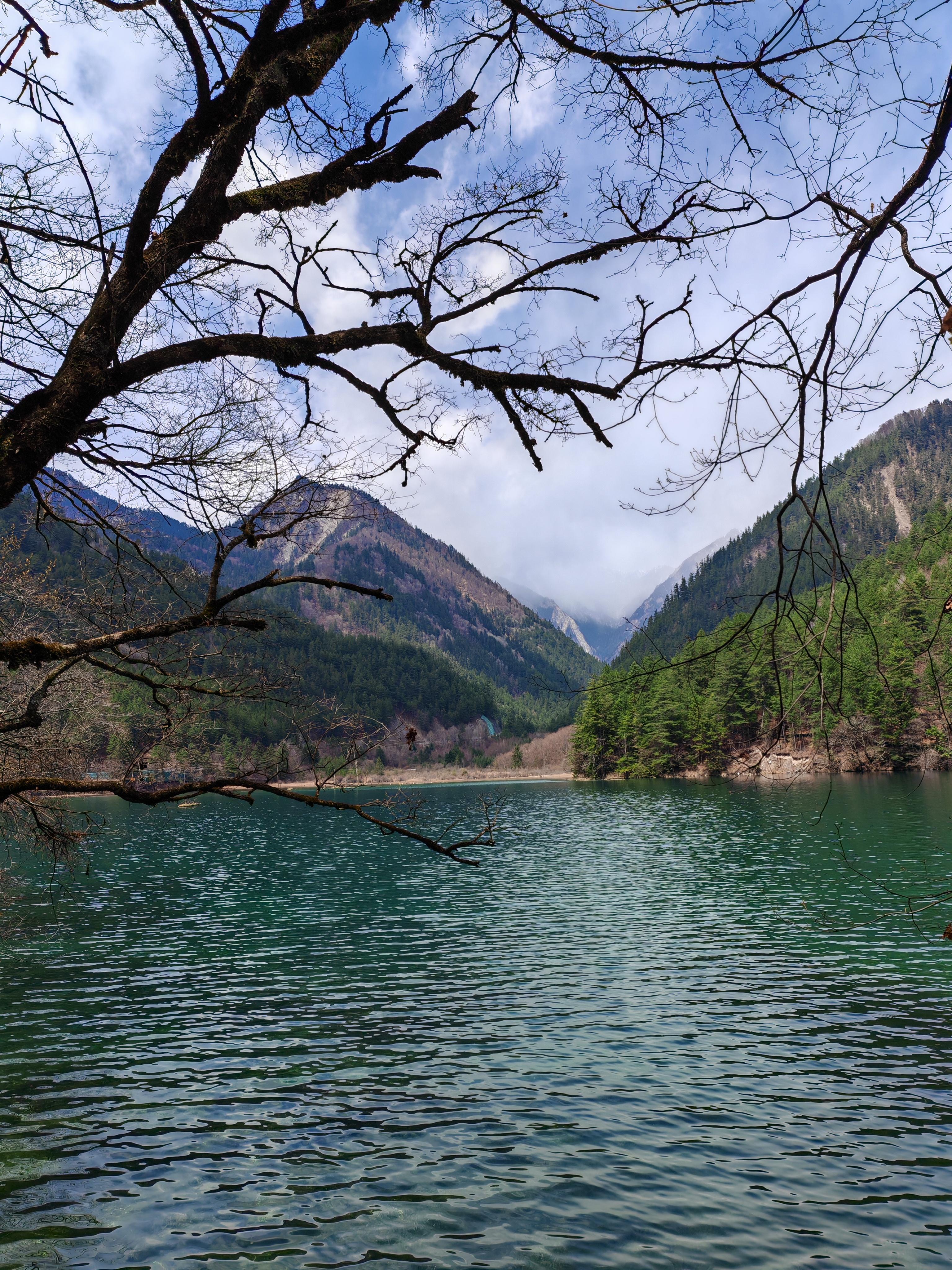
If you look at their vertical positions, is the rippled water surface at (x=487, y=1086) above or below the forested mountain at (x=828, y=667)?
below

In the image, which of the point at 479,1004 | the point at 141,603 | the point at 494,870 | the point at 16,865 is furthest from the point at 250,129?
the point at 16,865

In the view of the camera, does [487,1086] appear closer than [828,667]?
No

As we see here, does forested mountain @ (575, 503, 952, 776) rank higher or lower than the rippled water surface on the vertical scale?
higher

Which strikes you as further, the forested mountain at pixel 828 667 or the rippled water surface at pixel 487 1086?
the rippled water surface at pixel 487 1086

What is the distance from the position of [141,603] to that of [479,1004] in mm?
12947

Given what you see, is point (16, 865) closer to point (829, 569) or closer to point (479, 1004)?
point (479, 1004)

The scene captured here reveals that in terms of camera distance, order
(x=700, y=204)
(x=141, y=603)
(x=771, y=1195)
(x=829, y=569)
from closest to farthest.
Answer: (x=829, y=569) → (x=700, y=204) → (x=141, y=603) → (x=771, y=1195)

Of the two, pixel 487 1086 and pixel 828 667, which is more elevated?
pixel 828 667

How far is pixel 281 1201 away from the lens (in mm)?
8555

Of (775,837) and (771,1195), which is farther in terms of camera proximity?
(775,837)

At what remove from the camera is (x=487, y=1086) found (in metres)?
11.8

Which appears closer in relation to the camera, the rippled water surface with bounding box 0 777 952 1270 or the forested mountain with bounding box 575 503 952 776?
the forested mountain with bounding box 575 503 952 776

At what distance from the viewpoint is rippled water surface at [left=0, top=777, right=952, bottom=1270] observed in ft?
26.0

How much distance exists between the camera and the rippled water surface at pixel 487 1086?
26.0ft
